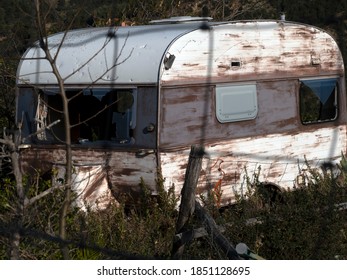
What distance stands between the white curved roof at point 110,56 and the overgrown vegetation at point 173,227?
1196 millimetres

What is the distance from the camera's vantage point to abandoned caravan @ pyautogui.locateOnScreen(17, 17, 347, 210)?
7891mm

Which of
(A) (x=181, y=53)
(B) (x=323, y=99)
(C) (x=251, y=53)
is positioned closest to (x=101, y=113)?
(A) (x=181, y=53)

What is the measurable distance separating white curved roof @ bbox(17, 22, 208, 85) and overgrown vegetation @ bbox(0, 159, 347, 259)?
120 centimetres

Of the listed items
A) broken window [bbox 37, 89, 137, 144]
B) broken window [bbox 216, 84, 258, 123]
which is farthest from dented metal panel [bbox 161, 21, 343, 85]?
broken window [bbox 37, 89, 137, 144]

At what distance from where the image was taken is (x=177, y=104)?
26.1 feet

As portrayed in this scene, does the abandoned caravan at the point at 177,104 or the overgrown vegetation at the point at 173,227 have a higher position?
the abandoned caravan at the point at 177,104

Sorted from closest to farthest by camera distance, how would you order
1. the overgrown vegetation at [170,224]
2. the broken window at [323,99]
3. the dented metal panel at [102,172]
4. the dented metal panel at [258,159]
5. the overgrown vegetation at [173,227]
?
1. the overgrown vegetation at [170,224]
2. the overgrown vegetation at [173,227]
3. the dented metal panel at [102,172]
4. the dented metal panel at [258,159]
5. the broken window at [323,99]

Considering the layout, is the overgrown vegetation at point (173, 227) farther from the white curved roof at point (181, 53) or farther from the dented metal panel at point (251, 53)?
the dented metal panel at point (251, 53)

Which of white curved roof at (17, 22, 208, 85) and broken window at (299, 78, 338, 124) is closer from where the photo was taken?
white curved roof at (17, 22, 208, 85)

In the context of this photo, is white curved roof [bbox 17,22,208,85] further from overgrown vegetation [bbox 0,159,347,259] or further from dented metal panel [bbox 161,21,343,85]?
overgrown vegetation [bbox 0,159,347,259]

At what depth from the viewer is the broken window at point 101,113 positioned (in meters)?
8.07

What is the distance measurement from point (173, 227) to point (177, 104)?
1.30m

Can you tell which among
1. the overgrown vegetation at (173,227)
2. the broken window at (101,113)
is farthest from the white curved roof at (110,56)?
the overgrown vegetation at (173,227)

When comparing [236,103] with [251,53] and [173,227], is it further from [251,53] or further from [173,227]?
[173,227]
